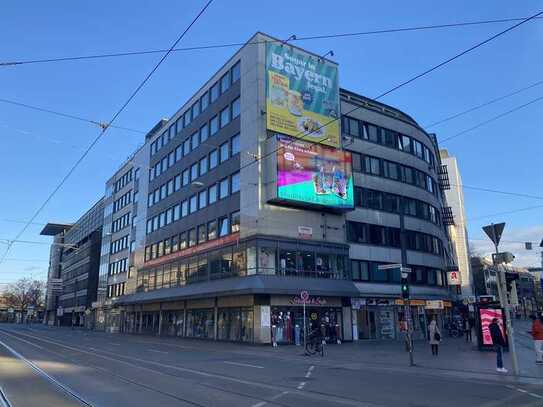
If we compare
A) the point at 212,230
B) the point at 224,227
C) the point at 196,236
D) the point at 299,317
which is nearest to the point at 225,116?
the point at 224,227

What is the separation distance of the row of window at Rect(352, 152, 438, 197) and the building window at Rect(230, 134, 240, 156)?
10.1 meters

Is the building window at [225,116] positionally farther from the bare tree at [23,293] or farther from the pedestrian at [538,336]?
the bare tree at [23,293]

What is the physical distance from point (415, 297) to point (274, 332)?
51.1ft

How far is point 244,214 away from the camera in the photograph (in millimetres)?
34906

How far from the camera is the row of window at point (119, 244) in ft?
213

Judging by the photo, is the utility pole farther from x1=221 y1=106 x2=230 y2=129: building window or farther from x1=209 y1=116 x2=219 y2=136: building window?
x1=209 y1=116 x2=219 y2=136: building window

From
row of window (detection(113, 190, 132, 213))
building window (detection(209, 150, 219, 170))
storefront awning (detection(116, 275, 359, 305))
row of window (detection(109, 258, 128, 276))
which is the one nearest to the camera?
storefront awning (detection(116, 275, 359, 305))

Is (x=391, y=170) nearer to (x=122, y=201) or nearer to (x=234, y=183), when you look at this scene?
(x=234, y=183)

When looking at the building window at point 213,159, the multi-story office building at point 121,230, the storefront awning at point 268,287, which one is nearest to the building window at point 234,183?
the building window at point 213,159

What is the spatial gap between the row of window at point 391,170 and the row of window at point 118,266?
36.3 meters

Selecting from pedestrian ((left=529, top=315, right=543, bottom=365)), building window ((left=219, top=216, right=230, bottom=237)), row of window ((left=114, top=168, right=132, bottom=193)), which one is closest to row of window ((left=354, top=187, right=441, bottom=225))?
building window ((left=219, top=216, right=230, bottom=237))

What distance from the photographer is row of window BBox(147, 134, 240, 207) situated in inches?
1515

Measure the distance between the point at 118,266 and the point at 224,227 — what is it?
33.9m

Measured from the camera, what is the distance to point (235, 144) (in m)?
37.8
